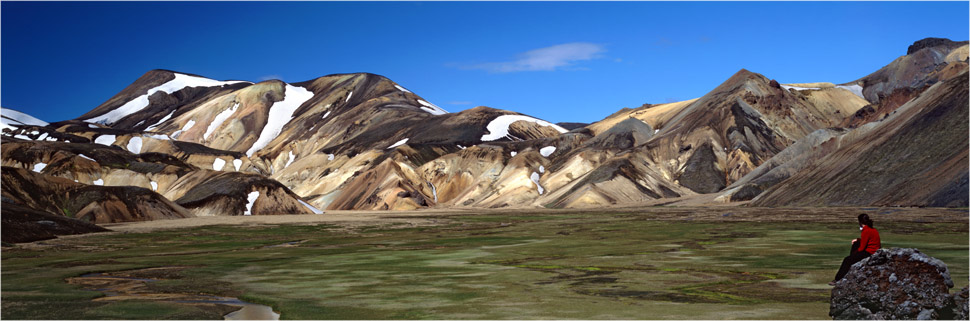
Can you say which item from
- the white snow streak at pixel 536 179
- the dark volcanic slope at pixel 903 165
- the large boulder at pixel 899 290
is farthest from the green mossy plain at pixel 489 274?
the white snow streak at pixel 536 179

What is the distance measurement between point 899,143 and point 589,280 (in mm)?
72716

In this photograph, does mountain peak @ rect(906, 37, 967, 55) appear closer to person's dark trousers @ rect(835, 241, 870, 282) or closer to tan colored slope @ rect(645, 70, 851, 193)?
tan colored slope @ rect(645, 70, 851, 193)

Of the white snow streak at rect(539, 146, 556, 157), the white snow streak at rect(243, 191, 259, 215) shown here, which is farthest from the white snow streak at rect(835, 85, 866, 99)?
the white snow streak at rect(243, 191, 259, 215)

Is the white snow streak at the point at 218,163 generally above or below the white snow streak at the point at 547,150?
above

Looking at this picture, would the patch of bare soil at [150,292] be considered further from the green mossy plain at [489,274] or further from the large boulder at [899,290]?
the large boulder at [899,290]

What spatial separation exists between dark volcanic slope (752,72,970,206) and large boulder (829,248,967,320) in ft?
208

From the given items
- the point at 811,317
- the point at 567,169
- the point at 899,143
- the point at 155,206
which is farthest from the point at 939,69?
the point at 811,317

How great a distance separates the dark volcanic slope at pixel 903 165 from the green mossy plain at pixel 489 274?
31893 millimetres

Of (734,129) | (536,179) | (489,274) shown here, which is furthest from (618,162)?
(489,274)

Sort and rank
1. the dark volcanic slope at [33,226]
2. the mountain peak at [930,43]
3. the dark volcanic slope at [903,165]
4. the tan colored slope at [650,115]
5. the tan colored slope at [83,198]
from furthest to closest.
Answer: the mountain peak at [930,43]
the tan colored slope at [650,115]
the tan colored slope at [83,198]
the dark volcanic slope at [903,165]
the dark volcanic slope at [33,226]

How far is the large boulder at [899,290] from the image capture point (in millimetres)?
13883

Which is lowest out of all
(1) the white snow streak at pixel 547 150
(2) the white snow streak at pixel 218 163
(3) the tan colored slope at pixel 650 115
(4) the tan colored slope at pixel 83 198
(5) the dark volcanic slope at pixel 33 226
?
(5) the dark volcanic slope at pixel 33 226

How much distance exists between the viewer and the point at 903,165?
8100 centimetres

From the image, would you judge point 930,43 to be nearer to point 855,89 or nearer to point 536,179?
point 855,89
